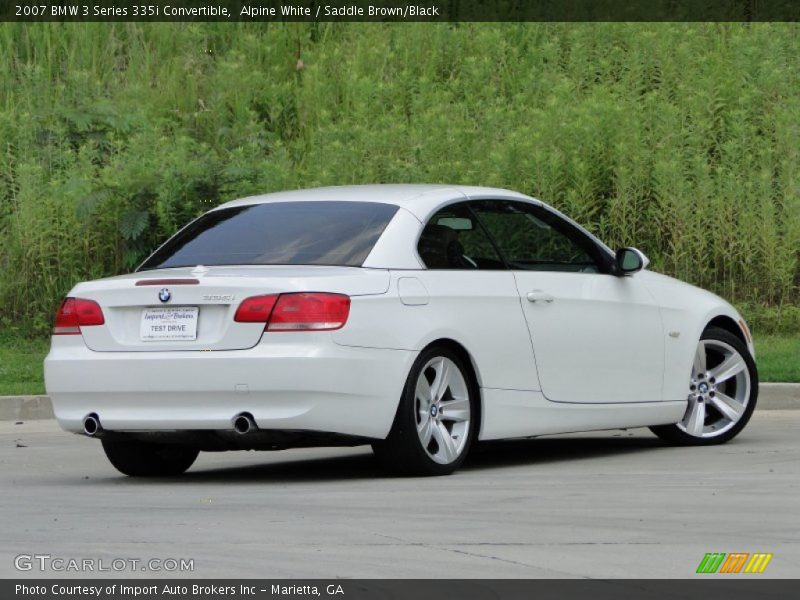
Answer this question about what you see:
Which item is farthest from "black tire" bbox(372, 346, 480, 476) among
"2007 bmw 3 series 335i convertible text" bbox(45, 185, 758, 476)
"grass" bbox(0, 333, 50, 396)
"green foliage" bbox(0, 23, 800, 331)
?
"green foliage" bbox(0, 23, 800, 331)

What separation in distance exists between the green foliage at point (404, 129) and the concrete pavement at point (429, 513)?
30.0 feet

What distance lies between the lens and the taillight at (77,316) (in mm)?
8977

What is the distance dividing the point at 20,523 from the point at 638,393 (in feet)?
13.9

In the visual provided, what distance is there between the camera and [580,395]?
991cm

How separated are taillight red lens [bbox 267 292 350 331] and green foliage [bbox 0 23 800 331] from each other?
1150 centimetres

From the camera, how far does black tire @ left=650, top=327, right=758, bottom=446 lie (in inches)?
430

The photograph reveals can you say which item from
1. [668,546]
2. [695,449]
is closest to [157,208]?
[695,449]

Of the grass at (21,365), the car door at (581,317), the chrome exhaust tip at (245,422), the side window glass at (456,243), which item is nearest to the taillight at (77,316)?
the chrome exhaust tip at (245,422)

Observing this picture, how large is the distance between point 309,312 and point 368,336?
0.34 metres

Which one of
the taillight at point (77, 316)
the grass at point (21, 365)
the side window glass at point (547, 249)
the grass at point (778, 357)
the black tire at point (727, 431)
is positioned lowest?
the grass at point (21, 365)

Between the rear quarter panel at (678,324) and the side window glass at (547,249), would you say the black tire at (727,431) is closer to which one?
Answer: the rear quarter panel at (678,324)
